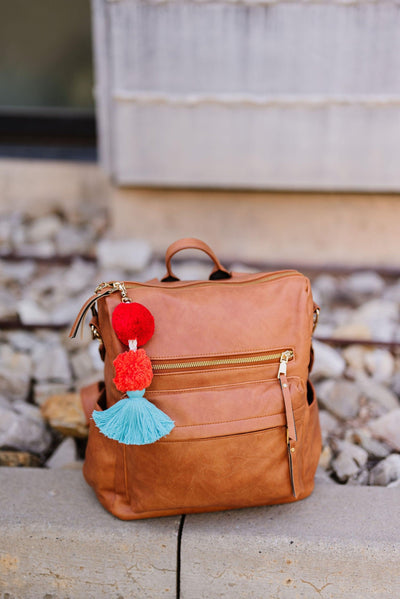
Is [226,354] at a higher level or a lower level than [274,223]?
higher

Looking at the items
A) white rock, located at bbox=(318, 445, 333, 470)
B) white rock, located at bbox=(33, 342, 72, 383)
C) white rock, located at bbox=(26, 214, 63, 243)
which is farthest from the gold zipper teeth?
white rock, located at bbox=(26, 214, 63, 243)

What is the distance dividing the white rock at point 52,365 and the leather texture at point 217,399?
3.14 feet

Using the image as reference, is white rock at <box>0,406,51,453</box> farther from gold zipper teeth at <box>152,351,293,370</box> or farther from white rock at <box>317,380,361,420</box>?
white rock at <box>317,380,361,420</box>

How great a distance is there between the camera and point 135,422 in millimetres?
1261

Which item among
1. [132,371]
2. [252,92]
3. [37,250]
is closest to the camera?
[132,371]

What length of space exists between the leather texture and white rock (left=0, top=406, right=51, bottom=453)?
572 mm

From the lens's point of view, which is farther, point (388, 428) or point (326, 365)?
point (326, 365)

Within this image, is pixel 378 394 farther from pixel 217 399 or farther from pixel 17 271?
pixel 17 271

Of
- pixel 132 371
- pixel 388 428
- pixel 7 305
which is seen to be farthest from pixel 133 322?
pixel 7 305

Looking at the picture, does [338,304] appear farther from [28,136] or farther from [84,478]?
[28,136]

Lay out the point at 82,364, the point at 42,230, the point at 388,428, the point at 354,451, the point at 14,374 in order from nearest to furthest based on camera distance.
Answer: the point at 354,451 < the point at 388,428 < the point at 14,374 < the point at 82,364 < the point at 42,230

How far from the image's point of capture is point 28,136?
4.51m

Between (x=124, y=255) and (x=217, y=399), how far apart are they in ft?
6.36

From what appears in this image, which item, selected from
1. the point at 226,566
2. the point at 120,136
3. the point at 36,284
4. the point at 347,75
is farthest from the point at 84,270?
the point at 226,566
